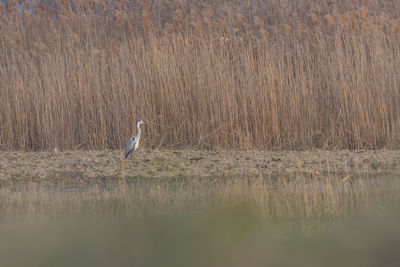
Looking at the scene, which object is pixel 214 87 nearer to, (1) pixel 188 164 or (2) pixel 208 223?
(1) pixel 188 164

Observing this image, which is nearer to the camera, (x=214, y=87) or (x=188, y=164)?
(x=188, y=164)

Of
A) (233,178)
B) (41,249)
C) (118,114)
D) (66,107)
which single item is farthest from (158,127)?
(41,249)

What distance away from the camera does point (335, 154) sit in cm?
596

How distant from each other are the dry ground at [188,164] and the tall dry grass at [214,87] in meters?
0.41

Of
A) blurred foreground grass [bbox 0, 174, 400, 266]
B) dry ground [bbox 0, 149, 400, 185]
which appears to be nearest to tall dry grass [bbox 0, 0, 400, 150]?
dry ground [bbox 0, 149, 400, 185]

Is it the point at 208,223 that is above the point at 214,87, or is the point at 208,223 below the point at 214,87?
below

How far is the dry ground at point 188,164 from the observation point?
203 inches

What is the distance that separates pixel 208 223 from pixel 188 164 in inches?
91.0

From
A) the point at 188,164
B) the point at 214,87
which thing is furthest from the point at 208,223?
the point at 214,87

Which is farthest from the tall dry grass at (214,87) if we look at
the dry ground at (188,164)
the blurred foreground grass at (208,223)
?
the blurred foreground grass at (208,223)

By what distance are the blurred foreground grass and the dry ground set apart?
1.14ft

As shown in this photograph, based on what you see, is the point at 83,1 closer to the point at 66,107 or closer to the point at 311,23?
the point at 66,107

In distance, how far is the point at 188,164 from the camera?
5.66 m

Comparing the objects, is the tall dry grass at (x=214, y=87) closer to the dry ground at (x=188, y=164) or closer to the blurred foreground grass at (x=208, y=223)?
the dry ground at (x=188, y=164)
